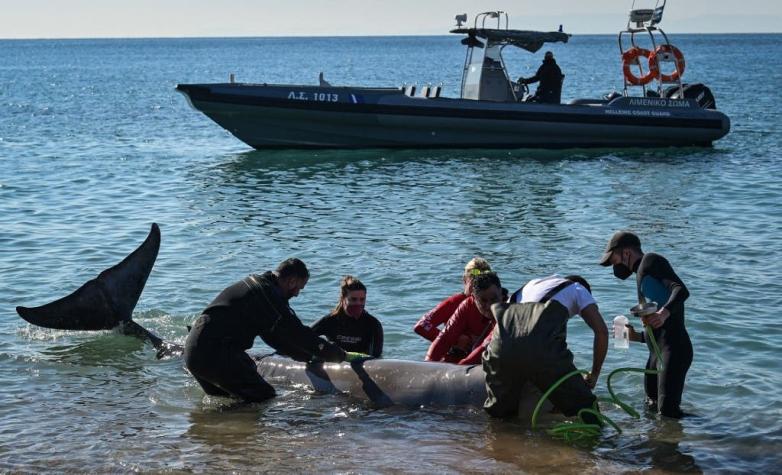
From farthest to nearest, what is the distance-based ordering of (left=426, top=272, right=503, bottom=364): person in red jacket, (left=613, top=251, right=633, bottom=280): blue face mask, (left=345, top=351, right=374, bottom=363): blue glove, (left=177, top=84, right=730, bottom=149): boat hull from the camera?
(left=177, top=84, right=730, bottom=149): boat hull → (left=345, top=351, right=374, bottom=363): blue glove → (left=426, top=272, right=503, bottom=364): person in red jacket → (left=613, top=251, right=633, bottom=280): blue face mask

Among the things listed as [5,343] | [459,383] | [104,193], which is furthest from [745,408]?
[104,193]

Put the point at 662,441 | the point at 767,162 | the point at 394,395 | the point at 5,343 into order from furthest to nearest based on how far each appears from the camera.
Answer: the point at 767,162, the point at 5,343, the point at 394,395, the point at 662,441

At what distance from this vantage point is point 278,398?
28.6ft

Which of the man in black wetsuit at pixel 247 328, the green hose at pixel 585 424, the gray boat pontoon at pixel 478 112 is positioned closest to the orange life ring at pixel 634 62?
the gray boat pontoon at pixel 478 112

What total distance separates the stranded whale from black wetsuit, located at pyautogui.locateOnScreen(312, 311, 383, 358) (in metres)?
0.30

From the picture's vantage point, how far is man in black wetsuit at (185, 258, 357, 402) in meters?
7.91

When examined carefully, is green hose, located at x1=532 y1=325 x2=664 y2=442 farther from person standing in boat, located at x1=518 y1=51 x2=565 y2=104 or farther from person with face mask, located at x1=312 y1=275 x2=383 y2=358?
person standing in boat, located at x1=518 y1=51 x2=565 y2=104

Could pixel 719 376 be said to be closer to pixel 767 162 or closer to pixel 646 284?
pixel 646 284

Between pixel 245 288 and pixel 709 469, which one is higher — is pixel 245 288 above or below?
above

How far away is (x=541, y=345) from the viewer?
7008 mm

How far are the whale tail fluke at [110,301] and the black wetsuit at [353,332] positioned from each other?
82.7 inches

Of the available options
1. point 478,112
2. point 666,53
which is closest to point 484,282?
point 478,112

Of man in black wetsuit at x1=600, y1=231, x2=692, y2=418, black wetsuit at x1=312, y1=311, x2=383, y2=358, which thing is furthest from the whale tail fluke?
man in black wetsuit at x1=600, y1=231, x2=692, y2=418

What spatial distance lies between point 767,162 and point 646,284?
17.7 m
